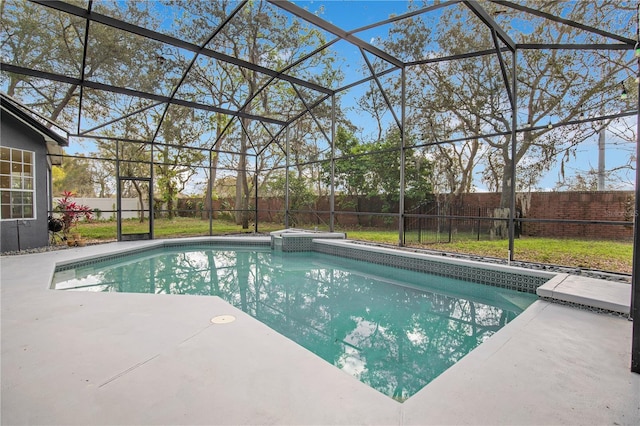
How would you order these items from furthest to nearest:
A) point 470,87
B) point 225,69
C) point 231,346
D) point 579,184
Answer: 1. point 225,69
2. point 470,87
3. point 579,184
4. point 231,346

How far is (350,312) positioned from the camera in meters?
3.74

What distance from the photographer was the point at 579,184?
24.5 ft

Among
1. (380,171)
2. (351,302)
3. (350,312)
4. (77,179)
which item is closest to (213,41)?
(351,302)

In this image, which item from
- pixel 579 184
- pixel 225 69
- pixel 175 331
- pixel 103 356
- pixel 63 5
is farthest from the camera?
pixel 225 69

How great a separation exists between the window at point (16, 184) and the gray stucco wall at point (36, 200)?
Answer: 0.09 m

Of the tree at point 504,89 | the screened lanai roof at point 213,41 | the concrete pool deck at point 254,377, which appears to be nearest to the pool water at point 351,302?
the concrete pool deck at point 254,377

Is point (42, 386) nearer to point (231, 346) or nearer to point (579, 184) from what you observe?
point (231, 346)

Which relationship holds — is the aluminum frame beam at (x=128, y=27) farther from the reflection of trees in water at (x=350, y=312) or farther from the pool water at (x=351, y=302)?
the reflection of trees in water at (x=350, y=312)

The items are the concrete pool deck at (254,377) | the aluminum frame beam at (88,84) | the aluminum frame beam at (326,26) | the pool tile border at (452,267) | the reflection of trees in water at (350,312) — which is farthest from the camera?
the aluminum frame beam at (88,84)

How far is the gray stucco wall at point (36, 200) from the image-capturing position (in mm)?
5766

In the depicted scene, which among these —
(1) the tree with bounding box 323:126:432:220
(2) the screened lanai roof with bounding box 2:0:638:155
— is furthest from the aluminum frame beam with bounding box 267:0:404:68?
(1) the tree with bounding box 323:126:432:220

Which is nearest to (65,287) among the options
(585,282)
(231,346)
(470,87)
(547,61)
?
(231,346)

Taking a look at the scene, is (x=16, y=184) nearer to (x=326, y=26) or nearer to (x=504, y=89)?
(x=326, y=26)

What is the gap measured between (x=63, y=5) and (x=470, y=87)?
9.08m
